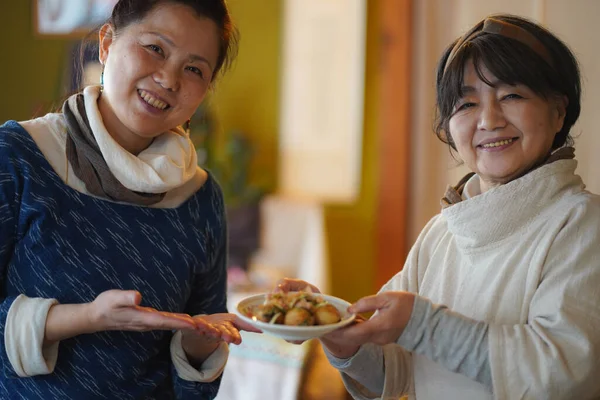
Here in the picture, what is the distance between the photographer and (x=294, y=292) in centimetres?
120

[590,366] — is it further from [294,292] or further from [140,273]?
[140,273]

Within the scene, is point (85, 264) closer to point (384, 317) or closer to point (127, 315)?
point (127, 315)

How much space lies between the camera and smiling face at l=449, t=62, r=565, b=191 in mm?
1064

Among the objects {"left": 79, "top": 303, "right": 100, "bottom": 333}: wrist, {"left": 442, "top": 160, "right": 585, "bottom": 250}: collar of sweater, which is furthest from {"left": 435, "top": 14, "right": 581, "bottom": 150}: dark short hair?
{"left": 79, "top": 303, "right": 100, "bottom": 333}: wrist

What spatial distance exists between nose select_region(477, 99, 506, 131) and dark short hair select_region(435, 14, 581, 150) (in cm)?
5

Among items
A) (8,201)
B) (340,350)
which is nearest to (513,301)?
(340,350)

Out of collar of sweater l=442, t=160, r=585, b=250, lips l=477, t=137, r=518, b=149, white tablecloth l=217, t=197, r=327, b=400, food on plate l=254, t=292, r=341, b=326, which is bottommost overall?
white tablecloth l=217, t=197, r=327, b=400

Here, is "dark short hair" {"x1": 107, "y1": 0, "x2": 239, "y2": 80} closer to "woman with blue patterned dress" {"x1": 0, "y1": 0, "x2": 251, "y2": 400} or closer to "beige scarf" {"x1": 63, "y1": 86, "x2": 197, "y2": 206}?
"woman with blue patterned dress" {"x1": 0, "y1": 0, "x2": 251, "y2": 400}

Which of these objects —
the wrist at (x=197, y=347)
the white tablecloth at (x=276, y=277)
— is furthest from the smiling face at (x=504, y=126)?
the white tablecloth at (x=276, y=277)

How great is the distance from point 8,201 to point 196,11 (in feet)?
1.68

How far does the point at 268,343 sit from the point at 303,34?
2.01 metres

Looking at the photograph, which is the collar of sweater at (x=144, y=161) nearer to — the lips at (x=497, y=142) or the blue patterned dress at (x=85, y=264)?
the blue patterned dress at (x=85, y=264)

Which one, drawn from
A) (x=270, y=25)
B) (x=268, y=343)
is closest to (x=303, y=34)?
(x=270, y=25)

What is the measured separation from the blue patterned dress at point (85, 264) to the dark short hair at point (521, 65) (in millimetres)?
615
